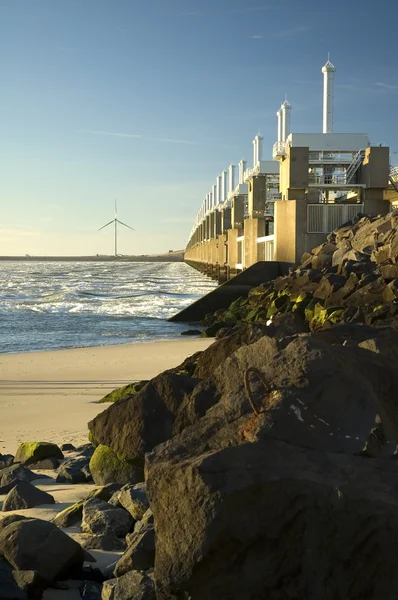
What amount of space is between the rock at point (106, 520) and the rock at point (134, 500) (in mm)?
45

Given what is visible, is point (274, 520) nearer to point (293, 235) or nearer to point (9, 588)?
point (9, 588)

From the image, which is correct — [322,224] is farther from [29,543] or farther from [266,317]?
[29,543]

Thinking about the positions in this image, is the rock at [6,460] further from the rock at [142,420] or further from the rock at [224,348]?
the rock at [224,348]

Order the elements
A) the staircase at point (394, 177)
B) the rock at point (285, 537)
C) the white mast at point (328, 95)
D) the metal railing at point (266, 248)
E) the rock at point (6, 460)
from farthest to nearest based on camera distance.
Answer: the white mast at point (328, 95), the metal railing at point (266, 248), the staircase at point (394, 177), the rock at point (6, 460), the rock at point (285, 537)

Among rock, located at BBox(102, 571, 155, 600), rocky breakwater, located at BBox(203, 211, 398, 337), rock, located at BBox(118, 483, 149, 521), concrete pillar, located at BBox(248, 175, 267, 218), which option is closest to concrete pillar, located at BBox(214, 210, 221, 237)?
concrete pillar, located at BBox(248, 175, 267, 218)

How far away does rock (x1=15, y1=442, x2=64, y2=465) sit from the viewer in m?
6.75

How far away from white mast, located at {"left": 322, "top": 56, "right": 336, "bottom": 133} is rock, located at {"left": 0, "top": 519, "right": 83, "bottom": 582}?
1576 inches

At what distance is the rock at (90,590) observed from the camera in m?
3.71

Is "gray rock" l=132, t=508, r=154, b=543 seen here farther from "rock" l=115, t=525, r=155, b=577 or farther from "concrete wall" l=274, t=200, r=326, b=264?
"concrete wall" l=274, t=200, r=326, b=264

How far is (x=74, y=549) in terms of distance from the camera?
3.92 meters

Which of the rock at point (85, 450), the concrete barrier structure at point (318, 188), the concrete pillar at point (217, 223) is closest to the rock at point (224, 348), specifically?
the rock at point (85, 450)

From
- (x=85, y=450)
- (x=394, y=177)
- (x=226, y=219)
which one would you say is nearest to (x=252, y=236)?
(x=394, y=177)

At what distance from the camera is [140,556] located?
3805 mm

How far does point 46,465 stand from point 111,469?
3.80ft
